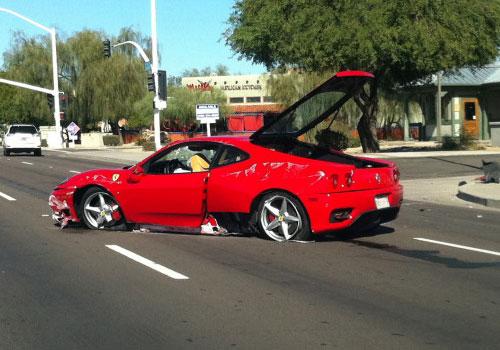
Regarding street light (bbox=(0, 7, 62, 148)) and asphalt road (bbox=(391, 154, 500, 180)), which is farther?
street light (bbox=(0, 7, 62, 148))

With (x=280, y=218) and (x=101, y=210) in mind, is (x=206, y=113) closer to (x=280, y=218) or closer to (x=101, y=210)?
(x=101, y=210)

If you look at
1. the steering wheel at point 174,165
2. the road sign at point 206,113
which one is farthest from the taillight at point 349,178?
the road sign at point 206,113

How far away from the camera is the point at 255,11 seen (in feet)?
105

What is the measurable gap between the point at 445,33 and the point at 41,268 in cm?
2310

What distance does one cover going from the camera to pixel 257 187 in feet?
31.8

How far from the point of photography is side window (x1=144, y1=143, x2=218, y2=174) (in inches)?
411

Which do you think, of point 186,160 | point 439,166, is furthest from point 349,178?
point 439,166

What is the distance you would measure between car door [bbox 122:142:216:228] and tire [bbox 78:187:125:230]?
0.29 m

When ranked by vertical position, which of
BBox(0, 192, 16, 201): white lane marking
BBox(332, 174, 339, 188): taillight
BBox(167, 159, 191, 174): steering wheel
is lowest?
BBox(0, 192, 16, 201): white lane marking

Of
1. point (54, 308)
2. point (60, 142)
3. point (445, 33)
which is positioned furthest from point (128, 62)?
point (54, 308)

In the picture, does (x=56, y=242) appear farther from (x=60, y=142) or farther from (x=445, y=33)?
(x=60, y=142)

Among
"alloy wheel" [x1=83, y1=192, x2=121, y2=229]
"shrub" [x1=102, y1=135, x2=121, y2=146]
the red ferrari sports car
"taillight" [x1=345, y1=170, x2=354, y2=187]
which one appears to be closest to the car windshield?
"shrub" [x1=102, y1=135, x2=121, y2=146]

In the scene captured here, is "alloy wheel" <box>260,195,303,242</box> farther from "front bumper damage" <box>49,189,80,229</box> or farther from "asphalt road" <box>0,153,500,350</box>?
"front bumper damage" <box>49,189,80,229</box>

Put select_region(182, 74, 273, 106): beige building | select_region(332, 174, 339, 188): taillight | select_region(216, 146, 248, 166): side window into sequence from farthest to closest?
select_region(182, 74, 273, 106): beige building < select_region(216, 146, 248, 166): side window < select_region(332, 174, 339, 188): taillight
